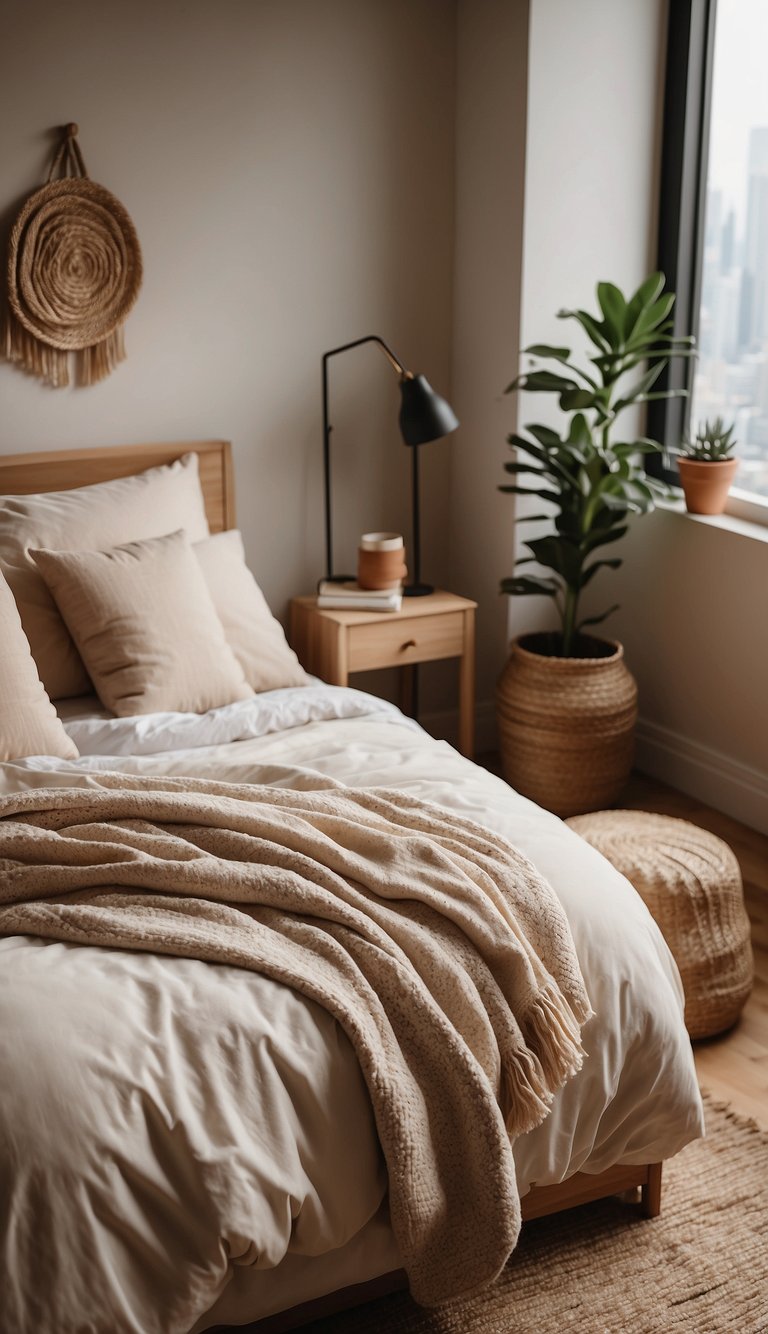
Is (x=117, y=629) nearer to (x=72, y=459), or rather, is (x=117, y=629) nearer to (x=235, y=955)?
(x=72, y=459)

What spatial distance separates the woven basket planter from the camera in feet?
12.0

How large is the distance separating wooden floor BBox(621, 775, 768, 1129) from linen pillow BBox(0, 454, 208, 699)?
1.59 meters

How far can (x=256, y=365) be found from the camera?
3740mm

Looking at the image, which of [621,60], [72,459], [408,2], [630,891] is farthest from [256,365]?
[630,891]

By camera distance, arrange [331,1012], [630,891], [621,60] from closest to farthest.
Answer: [331,1012] → [630,891] → [621,60]

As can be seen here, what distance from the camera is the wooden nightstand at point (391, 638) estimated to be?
11.8 ft

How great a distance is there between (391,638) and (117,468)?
0.88 meters

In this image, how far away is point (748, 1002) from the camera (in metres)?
2.93

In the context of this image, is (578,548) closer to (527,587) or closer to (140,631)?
(527,587)

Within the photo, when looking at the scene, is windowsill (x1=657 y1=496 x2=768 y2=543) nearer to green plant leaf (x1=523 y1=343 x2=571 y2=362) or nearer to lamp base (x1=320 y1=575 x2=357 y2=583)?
green plant leaf (x1=523 y1=343 x2=571 y2=362)

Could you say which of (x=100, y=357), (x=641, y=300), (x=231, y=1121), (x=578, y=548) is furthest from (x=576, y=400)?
(x=231, y=1121)

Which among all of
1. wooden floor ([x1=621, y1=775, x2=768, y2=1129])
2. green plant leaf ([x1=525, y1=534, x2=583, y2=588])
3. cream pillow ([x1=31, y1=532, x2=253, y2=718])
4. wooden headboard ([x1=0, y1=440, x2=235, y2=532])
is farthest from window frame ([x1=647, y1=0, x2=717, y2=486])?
cream pillow ([x1=31, y1=532, x2=253, y2=718])

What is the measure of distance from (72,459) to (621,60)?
1.91 meters

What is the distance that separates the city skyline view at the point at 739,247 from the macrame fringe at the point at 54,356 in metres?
1.71
